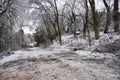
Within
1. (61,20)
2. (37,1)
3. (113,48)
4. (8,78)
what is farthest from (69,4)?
(8,78)

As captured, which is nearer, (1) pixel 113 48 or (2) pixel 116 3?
(1) pixel 113 48

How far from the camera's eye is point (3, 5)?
2170cm

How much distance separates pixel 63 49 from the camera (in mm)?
22234

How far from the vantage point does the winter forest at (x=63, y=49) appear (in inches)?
334

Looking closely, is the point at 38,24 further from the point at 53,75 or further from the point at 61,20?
the point at 53,75

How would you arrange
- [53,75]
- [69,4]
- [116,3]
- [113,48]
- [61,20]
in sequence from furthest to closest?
[61,20]
[69,4]
[116,3]
[113,48]
[53,75]

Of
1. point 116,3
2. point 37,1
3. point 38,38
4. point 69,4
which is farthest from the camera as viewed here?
point 38,38

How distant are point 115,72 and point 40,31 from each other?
37.8m

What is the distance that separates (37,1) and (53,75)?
91.3 ft

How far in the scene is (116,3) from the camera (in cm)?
1744

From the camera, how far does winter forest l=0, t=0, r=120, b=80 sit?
848 centimetres

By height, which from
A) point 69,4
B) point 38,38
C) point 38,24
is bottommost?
point 38,38

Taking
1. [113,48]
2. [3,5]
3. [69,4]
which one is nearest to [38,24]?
[69,4]

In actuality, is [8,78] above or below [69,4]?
below
